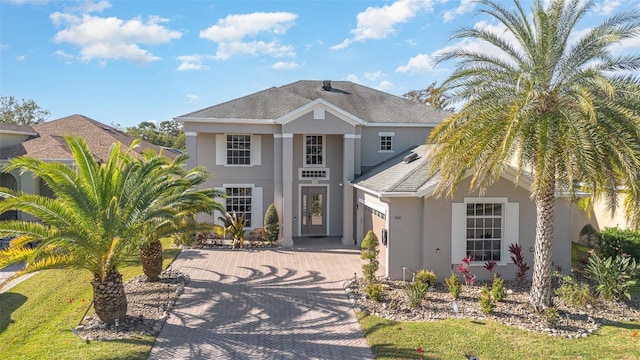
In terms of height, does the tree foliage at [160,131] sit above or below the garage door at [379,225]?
above

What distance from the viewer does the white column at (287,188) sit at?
1848 centimetres

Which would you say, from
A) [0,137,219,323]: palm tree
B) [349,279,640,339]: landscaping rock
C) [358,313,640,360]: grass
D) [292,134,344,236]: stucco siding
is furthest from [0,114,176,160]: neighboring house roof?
[358,313,640,360]: grass

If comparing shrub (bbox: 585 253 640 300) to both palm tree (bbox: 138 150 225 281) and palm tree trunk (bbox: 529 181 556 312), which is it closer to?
palm tree trunk (bbox: 529 181 556 312)

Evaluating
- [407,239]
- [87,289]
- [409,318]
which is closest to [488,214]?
[407,239]

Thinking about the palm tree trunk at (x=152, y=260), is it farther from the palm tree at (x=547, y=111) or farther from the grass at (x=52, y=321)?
the palm tree at (x=547, y=111)

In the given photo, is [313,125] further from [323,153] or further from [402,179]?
[402,179]

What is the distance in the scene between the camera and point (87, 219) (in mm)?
8914

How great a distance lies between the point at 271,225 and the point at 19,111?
1805 inches

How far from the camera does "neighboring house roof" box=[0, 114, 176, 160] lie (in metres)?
22.5

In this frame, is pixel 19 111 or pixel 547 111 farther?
pixel 19 111

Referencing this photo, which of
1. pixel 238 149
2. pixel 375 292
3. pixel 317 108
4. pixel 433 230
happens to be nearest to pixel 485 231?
pixel 433 230

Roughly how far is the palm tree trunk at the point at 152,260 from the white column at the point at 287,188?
22.4 feet

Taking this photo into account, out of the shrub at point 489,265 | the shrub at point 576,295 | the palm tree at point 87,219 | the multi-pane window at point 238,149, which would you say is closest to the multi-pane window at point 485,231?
the shrub at point 489,265

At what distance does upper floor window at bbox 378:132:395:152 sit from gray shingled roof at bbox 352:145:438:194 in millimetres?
2769
